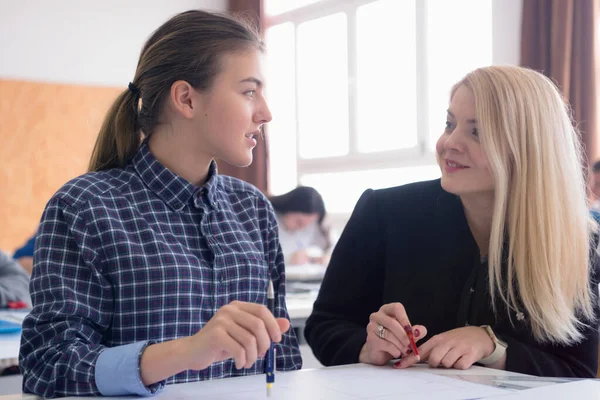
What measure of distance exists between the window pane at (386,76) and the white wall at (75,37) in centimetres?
136

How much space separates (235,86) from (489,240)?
0.65m

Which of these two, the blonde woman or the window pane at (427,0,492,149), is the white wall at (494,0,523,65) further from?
the blonde woman

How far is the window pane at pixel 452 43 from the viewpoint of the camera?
16.5 ft

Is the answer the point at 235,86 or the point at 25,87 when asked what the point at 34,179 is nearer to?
the point at 25,87

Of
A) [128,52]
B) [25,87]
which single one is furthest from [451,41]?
[25,87]

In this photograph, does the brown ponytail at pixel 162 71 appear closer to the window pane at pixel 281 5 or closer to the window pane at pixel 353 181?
the window pane at pixel 353 181

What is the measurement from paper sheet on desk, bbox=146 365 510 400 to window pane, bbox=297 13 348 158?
193 inches

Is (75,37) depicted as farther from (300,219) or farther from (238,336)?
(238,336)

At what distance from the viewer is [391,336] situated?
1.41 m

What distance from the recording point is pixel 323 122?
21.2 ft

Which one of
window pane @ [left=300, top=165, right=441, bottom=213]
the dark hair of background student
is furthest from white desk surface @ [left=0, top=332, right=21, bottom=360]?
window pane @ [left=300, top=165, right=441, bottom=213]

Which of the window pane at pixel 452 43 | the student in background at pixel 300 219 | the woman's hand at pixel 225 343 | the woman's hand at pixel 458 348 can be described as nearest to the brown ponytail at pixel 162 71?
the woman's hand at pixel 225 343

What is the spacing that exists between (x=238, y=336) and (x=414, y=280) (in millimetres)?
730

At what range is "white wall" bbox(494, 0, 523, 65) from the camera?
4.75 m
